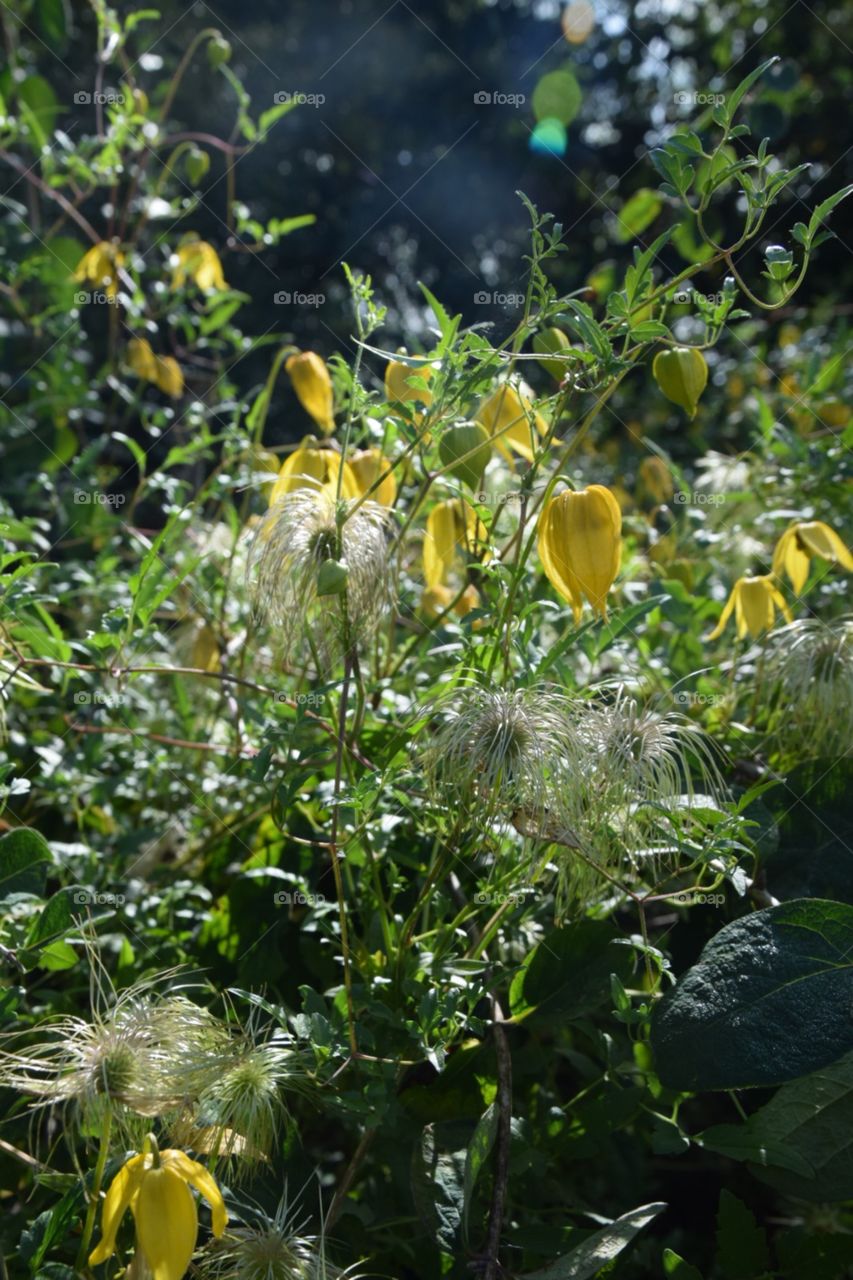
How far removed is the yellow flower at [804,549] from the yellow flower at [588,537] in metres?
0.32

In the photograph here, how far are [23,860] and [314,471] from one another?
Result: 350mm

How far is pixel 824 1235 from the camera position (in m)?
0.77

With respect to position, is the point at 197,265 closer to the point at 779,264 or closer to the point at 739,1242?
the point at 779,264

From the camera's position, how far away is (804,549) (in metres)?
1.00

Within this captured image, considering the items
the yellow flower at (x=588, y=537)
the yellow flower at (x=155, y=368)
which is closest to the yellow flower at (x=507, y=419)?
the yellow flower at (x=588, y=537)

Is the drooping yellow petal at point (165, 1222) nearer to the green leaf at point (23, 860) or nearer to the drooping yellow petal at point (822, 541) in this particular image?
the green leaf at point (23, 860)

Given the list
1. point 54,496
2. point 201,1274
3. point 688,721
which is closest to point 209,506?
point 54,496

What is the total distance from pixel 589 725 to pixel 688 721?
0.40 feet

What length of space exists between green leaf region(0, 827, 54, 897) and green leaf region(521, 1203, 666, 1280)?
405 mm

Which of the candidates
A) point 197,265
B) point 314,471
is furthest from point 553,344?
point 197,265

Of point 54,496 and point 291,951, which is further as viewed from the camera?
point 54,496

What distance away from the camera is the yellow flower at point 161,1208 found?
57cm

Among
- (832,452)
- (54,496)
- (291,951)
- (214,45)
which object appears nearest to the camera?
(291,951)

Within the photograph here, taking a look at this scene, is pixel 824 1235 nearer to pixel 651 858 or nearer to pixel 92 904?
pixel 651 858
